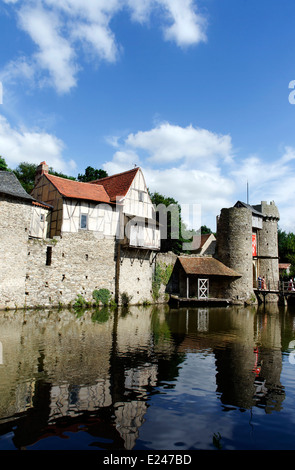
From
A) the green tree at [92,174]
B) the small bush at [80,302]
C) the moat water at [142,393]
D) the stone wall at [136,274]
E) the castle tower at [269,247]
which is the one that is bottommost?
the moat water at [142,393]

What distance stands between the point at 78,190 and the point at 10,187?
6.32 m

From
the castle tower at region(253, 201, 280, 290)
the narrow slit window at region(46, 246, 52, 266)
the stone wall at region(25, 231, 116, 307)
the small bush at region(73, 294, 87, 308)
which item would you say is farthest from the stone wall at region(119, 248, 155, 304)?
the castle tower at region(253, 201, 280, 290)

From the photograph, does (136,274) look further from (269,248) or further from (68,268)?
(269,248)

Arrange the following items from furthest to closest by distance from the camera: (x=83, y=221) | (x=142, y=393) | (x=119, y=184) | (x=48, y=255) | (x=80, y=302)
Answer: (x=119, y=184), (x=83, y=221), (x=80, y=302), (x=48, y=255), (x=142, y=393)

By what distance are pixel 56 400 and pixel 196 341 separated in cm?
690

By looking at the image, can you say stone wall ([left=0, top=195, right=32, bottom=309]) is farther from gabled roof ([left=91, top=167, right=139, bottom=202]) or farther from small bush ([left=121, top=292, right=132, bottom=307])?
gabled roof ([left=91, top=167, right=139, bottom=202])

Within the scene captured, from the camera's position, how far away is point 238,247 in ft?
109

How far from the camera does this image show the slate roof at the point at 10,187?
18.9 meters

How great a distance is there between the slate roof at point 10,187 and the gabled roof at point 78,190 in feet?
11.9

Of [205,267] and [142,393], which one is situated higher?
[205,267]

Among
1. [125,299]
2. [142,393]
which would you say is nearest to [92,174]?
[125,299]

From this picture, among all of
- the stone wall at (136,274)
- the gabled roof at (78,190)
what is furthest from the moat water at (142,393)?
the stone wall at (136,274)

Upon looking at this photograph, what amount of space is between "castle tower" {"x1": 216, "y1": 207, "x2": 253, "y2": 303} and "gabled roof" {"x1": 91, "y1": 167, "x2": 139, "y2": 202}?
11.6m

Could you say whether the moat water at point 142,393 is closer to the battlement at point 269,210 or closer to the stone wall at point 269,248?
the stone wall at point 269,248
